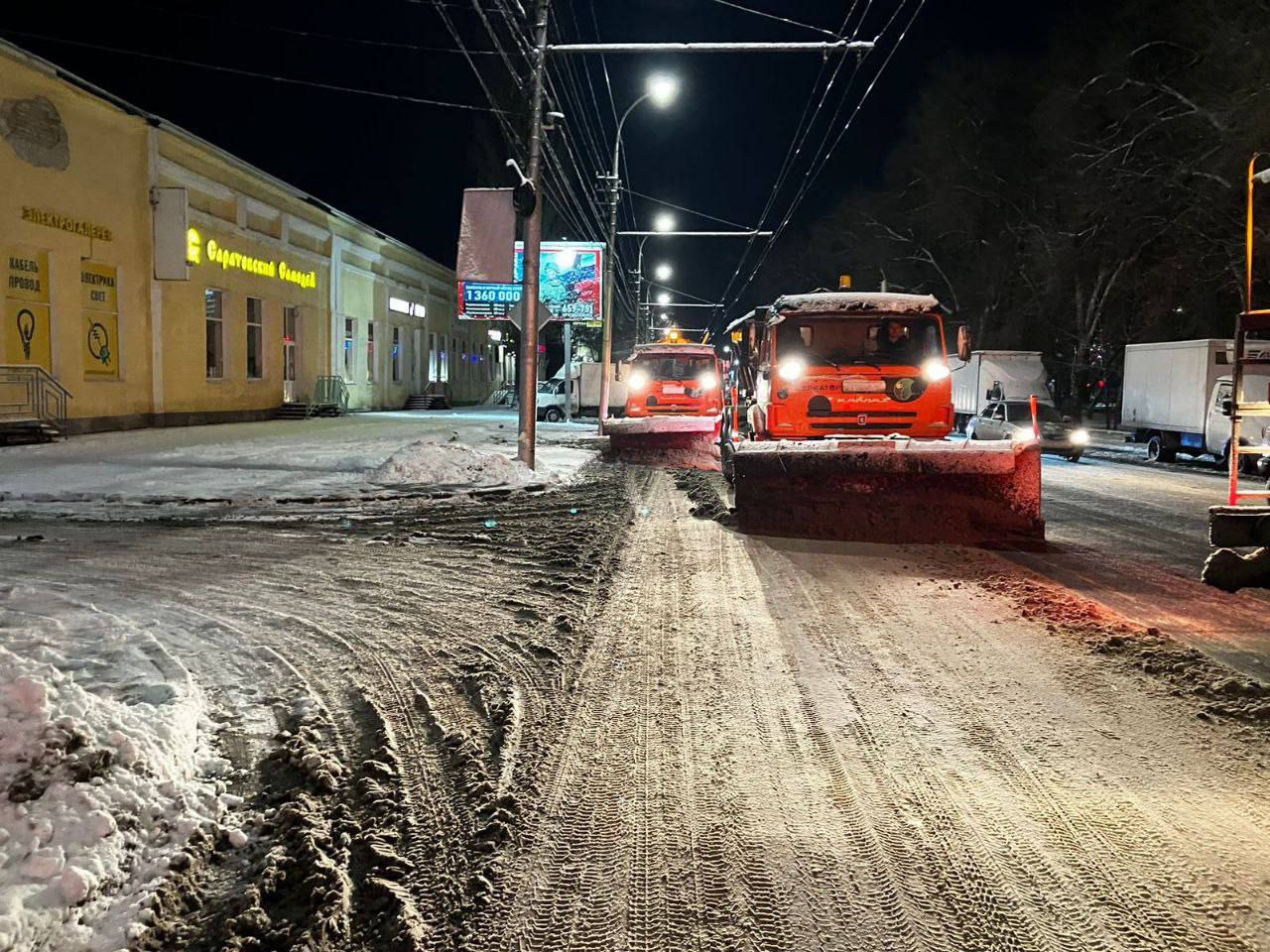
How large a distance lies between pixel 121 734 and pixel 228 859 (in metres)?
0.75

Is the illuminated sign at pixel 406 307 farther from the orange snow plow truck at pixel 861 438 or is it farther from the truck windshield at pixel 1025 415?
the orange snow plow truck at pixel 861 438

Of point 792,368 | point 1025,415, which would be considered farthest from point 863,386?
point 1025,415

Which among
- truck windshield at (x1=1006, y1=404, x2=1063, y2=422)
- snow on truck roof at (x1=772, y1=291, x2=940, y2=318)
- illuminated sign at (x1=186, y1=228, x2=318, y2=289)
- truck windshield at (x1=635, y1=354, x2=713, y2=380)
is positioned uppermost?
illuminated sign at (x1=186, y1=228, x2=318, y2=289)

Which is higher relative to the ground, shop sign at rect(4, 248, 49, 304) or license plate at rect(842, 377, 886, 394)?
shop sign at rect(4, 248, 49, 304)

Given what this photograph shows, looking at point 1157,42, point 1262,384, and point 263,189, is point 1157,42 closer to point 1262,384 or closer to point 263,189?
point 1262,384

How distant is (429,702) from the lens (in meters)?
5.03

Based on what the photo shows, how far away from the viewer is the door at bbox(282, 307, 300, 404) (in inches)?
1292

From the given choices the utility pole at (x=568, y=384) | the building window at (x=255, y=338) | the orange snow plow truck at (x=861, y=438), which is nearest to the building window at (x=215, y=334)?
the building window at (x=255, y=338)

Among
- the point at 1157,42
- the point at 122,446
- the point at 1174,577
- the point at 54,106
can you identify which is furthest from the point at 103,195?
the point at 1157,42

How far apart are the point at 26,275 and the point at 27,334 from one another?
1210mm

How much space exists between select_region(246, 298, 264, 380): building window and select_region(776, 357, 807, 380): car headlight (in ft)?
73.8

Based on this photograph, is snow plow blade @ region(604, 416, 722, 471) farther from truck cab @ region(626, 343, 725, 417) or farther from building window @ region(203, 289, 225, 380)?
Answer: building window @ region(203, 289, 225, 380)

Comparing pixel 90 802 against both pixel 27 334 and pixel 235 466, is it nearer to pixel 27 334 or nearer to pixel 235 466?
pixel 235 466

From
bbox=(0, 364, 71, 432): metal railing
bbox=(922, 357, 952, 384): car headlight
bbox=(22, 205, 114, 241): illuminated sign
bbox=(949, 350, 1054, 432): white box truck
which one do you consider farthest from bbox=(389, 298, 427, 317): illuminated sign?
bbox=(922, 357, 952, 384): car headlight
